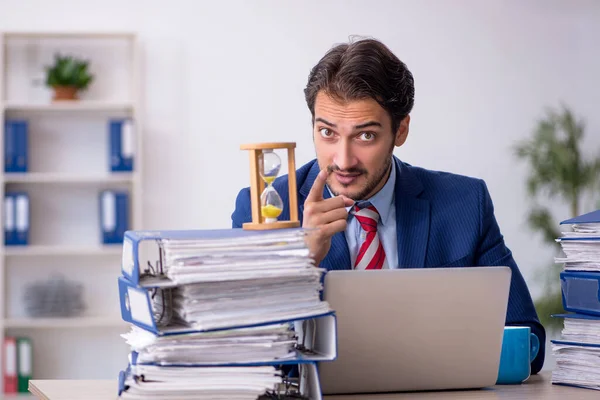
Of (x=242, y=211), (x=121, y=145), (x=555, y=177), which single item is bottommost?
(x=242, y=211)

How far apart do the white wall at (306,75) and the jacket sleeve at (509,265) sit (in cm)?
290

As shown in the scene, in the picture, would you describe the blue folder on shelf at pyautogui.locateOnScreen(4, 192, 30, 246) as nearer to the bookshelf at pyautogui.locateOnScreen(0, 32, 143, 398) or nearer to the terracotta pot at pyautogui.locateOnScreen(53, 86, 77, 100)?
the bookshelf at pyautogui.locateOnScreen(0, 32, 143, 398)

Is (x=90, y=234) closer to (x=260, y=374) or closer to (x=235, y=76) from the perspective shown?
(x=235, y=76)

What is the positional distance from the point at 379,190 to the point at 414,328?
0.88 meters

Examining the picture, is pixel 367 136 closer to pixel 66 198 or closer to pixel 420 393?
pixel 420 393

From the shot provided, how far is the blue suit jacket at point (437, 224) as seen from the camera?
7.39 feet

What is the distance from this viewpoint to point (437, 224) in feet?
7.56

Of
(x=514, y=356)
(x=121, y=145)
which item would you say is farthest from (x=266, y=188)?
(x=121, y=145)

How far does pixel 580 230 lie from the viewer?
1771mm

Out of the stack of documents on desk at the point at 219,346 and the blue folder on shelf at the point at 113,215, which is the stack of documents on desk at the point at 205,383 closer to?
the stack of documents on desk at the point at 219,346

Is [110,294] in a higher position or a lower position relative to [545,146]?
lower

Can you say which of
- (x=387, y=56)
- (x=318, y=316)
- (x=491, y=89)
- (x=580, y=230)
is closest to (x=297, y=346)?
(x=318, y=316)

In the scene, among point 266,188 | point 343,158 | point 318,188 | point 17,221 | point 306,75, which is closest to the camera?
point 266,188

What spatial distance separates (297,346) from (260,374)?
0.53 ft
